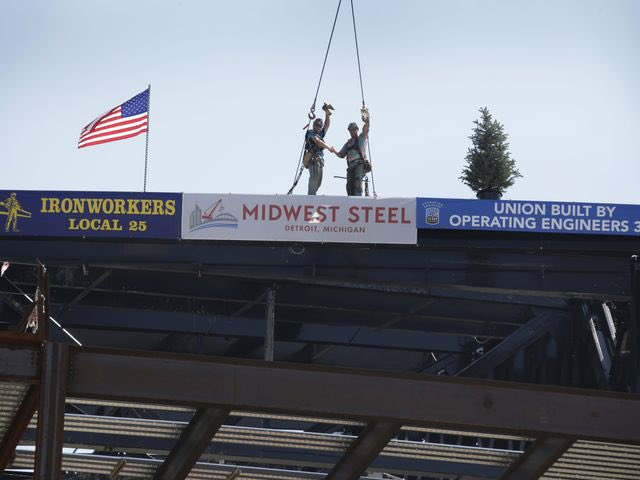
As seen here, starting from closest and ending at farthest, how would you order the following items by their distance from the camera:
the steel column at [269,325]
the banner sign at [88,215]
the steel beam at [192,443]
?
the steel beam at [192,443] < the banner sign at [88,215] < the steel column at [269,325]

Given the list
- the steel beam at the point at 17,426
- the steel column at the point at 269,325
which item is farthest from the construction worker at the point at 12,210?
the steel beam at the point at 17,426

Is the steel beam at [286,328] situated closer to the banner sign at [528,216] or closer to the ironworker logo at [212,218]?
the banner sign at [528,216]

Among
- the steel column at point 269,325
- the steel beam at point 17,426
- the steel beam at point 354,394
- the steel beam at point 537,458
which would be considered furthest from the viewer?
the steel column at point 269,325

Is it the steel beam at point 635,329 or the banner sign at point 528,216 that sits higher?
the banner sign at point 528,216

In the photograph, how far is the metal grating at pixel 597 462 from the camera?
46.9ft

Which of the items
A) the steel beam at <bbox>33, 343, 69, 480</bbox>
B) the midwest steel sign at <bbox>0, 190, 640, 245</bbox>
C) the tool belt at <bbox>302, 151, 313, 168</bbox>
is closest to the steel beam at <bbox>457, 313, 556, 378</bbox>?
the midwest steel sign at <bbox>0, 190, 640, 245</bbox>

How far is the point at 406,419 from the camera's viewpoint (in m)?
13.1

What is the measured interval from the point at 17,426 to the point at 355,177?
1617 cm

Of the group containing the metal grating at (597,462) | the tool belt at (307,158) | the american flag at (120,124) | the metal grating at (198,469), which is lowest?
the metal grating at (198,469)

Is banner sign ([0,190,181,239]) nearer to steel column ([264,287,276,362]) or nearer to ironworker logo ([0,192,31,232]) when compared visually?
ironworker logo ([0,192,31,232])

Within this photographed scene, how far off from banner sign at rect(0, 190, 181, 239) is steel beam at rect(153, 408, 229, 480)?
12383 millimetres

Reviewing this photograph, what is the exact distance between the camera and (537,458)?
14.2 meters

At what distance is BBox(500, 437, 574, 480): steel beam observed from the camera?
13.9 metres

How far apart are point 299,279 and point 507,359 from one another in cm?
609
